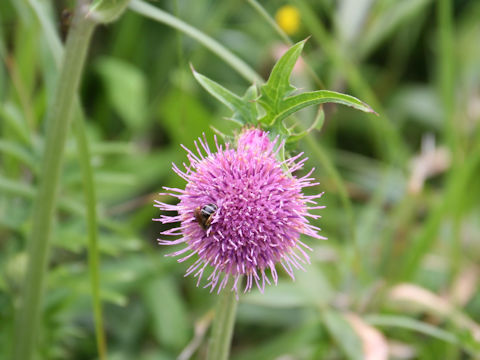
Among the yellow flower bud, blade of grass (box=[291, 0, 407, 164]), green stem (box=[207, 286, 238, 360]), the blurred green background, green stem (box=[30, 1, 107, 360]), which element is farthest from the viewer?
the yellow flower bud

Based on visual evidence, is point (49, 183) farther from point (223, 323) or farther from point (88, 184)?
point (223, 323)

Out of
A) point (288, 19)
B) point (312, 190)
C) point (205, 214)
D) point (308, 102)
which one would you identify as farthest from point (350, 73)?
point (205, 214)

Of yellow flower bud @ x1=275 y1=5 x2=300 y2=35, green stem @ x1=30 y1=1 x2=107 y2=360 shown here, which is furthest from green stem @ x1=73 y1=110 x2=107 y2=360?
yellow flower bud @ x1=275 y1=5 x2=300 y2=35

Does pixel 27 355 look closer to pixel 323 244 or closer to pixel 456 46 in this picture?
pixel 323 244

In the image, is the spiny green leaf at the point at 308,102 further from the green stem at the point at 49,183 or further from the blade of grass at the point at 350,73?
the blade of grass at the point at 350,73

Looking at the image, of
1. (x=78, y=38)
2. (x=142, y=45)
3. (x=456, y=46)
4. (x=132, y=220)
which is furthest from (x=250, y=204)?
(x=456, y=46)

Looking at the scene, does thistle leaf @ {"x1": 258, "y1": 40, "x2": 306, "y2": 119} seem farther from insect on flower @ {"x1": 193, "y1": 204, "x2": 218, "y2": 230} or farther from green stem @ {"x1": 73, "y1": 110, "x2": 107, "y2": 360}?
green stem @ {"x1": 73, "y1": 110, "x2": 107, "y2": 360}
